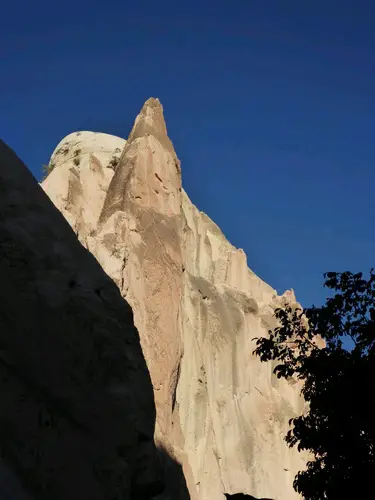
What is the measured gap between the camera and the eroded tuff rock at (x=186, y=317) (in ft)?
69.1

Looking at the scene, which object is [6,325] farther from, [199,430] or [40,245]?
[199,430]

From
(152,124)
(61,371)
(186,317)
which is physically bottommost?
(61,371)

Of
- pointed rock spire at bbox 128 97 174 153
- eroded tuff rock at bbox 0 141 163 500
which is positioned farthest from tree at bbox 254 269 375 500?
pointed rock spire at bbox 128 97 174 153

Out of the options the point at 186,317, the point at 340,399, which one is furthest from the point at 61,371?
the point at 186,317

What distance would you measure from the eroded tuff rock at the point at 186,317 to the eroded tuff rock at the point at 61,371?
28.5ft

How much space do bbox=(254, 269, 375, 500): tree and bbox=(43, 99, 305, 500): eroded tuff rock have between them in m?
4.96

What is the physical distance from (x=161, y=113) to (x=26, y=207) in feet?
72.5

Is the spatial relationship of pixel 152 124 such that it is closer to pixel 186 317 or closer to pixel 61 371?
pixel 186 317

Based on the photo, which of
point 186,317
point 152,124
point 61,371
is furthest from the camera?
point 186,317

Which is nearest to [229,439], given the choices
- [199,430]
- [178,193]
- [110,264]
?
[199,430]

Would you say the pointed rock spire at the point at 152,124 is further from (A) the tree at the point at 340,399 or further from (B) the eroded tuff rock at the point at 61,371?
(B) the eroded tuff rock at the point at 61,371

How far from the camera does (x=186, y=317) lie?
28.5 meters

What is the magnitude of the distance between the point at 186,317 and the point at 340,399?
57.3ft

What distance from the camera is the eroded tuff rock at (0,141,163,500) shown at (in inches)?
248
